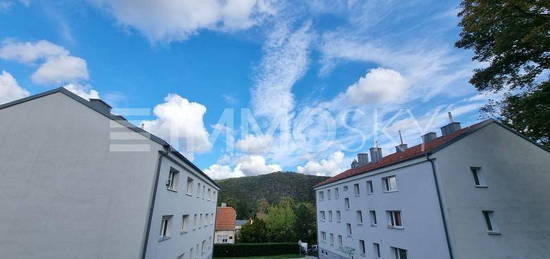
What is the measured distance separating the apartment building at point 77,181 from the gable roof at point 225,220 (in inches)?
1218

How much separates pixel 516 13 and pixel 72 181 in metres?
20.0

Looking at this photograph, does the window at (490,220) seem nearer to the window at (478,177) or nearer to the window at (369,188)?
the window at (478,177)

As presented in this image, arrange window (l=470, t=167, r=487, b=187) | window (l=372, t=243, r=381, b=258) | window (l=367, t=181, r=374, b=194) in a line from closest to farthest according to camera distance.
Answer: window (l=470, t=167, r=487, b=187) < window (l=372, t=243, r=381, b=258) < window (l=367, t=181, r=374, b=194)

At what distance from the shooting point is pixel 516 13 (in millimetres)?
10391

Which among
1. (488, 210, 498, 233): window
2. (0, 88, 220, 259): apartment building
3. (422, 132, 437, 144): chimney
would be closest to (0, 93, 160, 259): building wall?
(0, 88, 220, 259): apartment building

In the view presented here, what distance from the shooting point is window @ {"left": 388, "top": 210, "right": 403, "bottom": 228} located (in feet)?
51.8

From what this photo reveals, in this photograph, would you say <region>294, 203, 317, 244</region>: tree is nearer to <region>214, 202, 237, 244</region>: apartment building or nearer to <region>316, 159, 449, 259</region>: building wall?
<region>214, 202, 237, 244</region>: apartment building

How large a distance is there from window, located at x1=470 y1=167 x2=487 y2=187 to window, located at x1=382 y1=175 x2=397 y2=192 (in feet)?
14.0

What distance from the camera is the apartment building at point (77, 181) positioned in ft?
28.6

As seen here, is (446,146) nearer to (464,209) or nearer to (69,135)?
(464,209)

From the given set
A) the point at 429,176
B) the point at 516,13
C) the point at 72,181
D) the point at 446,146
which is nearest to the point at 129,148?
the point at 72,181

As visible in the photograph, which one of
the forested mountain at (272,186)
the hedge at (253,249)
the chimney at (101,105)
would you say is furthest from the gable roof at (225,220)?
the forested mountain at (272,186)

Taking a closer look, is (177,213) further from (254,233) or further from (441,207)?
(254,233)

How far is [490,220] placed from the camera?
12680mm
